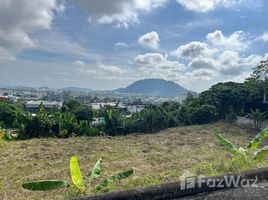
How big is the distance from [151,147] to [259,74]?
9259 mm

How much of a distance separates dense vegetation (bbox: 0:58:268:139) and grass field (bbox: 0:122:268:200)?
5.98 feet

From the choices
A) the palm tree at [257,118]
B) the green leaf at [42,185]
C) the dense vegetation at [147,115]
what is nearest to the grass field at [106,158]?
the green leaf at [42,185]

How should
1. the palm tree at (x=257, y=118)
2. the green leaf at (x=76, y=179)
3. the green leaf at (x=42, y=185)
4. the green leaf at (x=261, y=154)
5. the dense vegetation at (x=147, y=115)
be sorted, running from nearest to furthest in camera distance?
the green leaf at (x=42, y=185) < the green leaf at (x=76, y=179) < the green leaf at (x=261, y=154) < the dense vegetation at (x=147, y=115) < the palm tree at (x=257, y=118)

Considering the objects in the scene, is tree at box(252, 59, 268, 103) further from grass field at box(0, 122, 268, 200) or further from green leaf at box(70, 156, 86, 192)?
green leaf at box(70, 156, 86, 192)

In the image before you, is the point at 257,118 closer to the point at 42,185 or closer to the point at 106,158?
the point at 106,158

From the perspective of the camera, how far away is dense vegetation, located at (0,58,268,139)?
32.6ft

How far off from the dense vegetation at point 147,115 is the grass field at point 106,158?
1821 mm

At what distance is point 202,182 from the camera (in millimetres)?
1679

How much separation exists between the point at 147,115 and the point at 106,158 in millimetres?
5728

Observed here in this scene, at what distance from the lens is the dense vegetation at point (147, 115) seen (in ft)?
32.6

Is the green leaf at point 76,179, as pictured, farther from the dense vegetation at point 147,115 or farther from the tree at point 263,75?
the tree at point 263,75

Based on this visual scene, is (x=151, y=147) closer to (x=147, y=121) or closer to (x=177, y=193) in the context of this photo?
(x=147, y=121)

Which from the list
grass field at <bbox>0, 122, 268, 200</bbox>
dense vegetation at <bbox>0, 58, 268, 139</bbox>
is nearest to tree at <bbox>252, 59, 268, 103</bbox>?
dense vegetation at <bbox>0, 58, 268, 139</bbox>

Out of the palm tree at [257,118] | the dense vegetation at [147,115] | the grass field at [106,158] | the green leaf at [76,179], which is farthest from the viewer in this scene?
the palm tree at [257,118]
